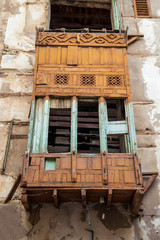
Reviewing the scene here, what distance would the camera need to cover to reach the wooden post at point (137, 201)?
18.2 ft

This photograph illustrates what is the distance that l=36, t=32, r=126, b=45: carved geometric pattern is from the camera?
7.39 metres

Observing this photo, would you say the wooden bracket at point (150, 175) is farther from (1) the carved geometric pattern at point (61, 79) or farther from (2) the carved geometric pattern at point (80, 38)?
(2) the carved geometric pattern at point (80, 38)

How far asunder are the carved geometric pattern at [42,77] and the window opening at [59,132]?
1.26 meters

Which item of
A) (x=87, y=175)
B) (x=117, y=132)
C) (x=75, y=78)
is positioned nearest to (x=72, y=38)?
(x=75, y=78)

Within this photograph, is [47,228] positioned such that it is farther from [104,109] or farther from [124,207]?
[104,109]

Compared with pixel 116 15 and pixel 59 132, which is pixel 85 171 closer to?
pixel 59 132

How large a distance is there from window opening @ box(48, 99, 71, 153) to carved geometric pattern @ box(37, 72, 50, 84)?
1260 mm

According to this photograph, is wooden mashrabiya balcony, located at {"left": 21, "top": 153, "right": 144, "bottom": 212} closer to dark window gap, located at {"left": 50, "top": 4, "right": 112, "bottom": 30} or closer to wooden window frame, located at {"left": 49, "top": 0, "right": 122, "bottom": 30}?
wooden window frame, located at {"left": 49, "top": 0, "right": 122, "bottom": 30}

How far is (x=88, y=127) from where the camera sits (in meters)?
7.27

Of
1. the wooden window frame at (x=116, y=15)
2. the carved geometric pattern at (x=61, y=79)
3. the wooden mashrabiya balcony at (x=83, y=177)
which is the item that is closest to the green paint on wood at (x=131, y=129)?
the wooden mashrabiya balcony at (x=83, y=177)

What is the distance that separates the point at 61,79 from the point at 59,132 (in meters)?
1.66

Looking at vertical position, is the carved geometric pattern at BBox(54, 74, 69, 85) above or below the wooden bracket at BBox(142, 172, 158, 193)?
above

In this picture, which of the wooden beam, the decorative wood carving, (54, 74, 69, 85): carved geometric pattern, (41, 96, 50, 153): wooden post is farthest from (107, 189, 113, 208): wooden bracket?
the decorative wood carving

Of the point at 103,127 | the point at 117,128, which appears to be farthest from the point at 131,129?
the point at 103,127
